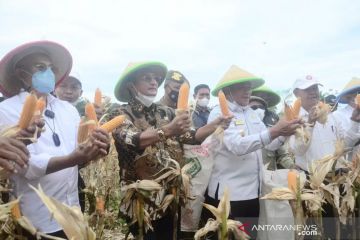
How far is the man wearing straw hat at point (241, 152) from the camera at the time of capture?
10.0ft

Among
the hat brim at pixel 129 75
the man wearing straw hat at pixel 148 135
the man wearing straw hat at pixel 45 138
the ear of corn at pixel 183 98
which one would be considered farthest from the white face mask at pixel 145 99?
the man wearing straw hat at pixel 45 138

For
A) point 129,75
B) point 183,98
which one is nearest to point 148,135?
point 183,98

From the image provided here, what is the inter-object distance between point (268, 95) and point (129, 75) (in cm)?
262

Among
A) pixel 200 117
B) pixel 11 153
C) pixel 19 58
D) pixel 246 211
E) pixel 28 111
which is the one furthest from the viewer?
pixel 200 117

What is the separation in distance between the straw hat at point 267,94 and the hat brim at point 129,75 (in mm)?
2202

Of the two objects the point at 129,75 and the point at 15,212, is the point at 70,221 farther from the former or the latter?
the point at 129,75

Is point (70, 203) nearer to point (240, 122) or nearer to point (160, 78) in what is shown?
point (160, 78)

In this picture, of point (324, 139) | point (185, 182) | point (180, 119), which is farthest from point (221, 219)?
point (324, 139)

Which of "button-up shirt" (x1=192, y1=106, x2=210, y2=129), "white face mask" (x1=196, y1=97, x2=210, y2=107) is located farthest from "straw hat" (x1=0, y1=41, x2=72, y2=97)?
"white face mask" (x1=196, y1=97, x2=210, y2=107)

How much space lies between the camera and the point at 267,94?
5090mm

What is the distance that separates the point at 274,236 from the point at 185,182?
1.11 metres

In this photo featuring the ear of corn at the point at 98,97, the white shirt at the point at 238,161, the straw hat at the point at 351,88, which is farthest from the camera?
the straw hat at the point at 351,88

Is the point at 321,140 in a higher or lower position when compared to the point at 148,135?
lower

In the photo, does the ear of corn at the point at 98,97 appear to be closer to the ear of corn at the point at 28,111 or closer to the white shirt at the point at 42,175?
the white shirt at the point at 42,175
